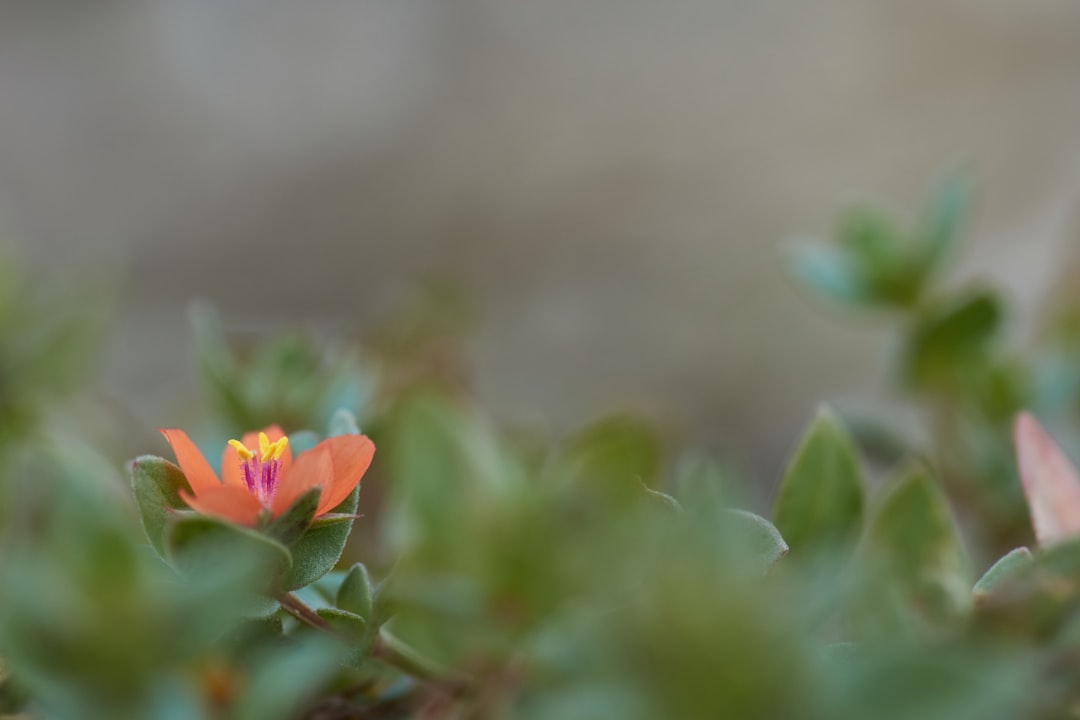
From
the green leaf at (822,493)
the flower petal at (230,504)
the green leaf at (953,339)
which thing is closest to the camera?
the flower petal at (230,504)

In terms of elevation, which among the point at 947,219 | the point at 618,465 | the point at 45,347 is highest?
the point at 45,347

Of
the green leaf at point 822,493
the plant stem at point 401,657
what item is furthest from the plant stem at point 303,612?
the green leaf at point 822,493

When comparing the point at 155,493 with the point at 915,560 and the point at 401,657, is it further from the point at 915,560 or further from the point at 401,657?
the point at 915,560

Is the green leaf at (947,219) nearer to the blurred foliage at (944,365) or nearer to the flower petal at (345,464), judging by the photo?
the blurred foliage at (944,365)

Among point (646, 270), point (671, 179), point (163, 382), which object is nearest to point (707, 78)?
point (671, 179)

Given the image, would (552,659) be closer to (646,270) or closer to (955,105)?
(646,270)

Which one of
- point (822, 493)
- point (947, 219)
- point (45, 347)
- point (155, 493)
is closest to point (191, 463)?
point (155, 493)
